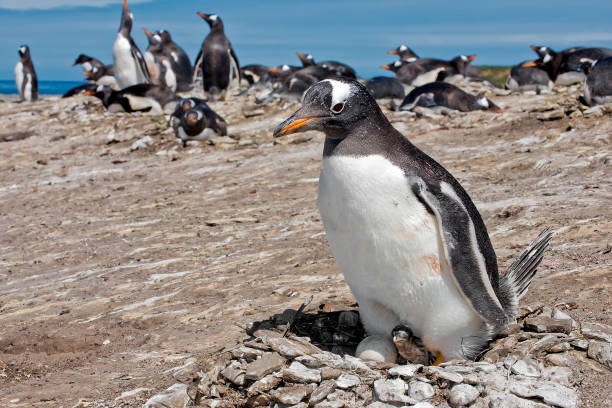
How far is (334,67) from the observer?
19.0m

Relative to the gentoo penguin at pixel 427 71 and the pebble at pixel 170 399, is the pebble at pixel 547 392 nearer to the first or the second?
the pebble at pixel 170 399

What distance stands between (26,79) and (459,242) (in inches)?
924

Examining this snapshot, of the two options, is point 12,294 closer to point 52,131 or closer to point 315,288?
point 315,288

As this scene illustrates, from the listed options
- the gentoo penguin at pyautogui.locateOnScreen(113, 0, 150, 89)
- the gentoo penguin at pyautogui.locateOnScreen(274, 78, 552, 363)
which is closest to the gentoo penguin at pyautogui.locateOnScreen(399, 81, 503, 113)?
the gentoo penguin at pyautogui.locateOnScreen(274, 78, 552, 363)

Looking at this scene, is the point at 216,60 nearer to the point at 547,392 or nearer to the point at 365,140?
the point at 365,140

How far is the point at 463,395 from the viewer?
2725mm

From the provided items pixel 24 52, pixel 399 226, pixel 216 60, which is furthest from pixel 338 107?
pixel 24 52

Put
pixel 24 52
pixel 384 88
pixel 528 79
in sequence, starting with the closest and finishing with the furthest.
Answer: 1. pixel 384 88
2. pixel 528 79
3. pixel 24 52

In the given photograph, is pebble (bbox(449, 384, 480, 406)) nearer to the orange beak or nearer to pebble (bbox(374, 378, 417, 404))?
pebble (bbox(374, 378, 417, 404))

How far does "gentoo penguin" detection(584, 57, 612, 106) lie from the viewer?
9828mm

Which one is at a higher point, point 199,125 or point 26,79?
point 26,79

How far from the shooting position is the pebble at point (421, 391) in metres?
2.76

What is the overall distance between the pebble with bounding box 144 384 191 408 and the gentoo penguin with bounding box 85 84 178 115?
41.4ft

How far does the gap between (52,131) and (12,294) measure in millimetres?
9605
